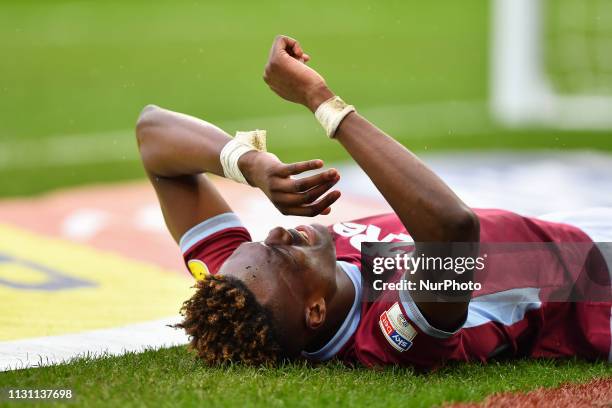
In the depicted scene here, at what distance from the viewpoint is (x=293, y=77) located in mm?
4512

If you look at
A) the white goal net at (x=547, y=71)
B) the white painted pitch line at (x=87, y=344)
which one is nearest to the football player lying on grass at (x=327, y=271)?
the white painted pitch line at (x=87, y=344)

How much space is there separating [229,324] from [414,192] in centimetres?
91

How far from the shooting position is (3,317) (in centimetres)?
577

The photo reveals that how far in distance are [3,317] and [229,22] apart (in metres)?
14.0

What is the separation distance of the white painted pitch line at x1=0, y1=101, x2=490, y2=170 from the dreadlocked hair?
21.1 ft

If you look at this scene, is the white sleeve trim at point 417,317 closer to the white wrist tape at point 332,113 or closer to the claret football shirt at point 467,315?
the claret football shirt at point 467,315

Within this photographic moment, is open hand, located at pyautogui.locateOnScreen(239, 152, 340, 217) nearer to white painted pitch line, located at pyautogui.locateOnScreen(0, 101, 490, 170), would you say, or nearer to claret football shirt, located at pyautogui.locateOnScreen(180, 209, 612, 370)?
claret football shirt, located at pyautogui.locateOnScreen(180, 209, 612, 370)

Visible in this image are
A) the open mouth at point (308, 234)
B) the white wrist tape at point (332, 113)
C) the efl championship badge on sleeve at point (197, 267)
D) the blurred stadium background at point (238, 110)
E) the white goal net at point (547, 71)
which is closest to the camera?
the white wrist tape at point (332, 113)

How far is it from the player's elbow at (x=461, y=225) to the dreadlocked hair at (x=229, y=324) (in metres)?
0.79

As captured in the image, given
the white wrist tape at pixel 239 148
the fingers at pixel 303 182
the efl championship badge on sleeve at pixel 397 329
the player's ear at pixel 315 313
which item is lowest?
the efl championship badge on sleeve at pixel 397 329

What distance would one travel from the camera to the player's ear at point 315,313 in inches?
176

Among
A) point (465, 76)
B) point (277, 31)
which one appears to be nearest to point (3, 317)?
point (465, 76)

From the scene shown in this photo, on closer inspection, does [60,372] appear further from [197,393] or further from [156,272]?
[156,272]

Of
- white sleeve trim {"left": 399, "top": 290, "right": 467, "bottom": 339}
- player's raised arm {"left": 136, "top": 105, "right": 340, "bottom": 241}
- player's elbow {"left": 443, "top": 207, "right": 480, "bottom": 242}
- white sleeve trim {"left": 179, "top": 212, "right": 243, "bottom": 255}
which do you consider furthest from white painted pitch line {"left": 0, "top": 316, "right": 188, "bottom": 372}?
player's elbow {"left": 443, "top": 207, "right": 480, "bottom": 242}
